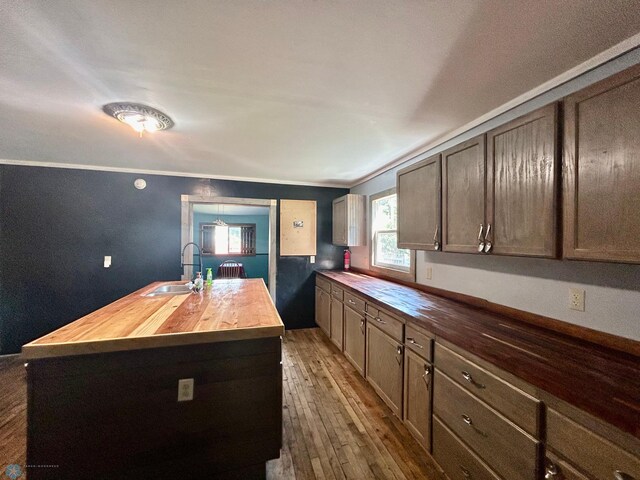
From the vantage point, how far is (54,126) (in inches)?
83.8

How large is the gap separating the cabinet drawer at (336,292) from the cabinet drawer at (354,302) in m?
0.16

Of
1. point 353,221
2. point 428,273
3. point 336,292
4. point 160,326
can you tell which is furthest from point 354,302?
point 160,326

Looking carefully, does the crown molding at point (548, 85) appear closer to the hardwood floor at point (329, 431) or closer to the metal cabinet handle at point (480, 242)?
the metal cabinet handle at point (480, 242)

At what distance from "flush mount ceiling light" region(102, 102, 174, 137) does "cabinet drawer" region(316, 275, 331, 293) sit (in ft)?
8.59

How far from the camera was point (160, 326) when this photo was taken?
1.41 meters

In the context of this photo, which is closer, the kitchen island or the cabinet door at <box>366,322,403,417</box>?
the kitchen island

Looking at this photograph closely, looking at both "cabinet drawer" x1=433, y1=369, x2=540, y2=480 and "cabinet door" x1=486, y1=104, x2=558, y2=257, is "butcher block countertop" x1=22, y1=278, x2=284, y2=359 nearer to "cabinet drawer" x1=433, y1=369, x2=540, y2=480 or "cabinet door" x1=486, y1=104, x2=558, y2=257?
"cabinet drawer" x1=433, y1=369, x2=540, y2=480

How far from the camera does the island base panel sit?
1.23 meters

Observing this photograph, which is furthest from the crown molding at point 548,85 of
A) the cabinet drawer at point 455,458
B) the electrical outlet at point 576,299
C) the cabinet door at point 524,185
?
the cabinet drawer at point 455,458

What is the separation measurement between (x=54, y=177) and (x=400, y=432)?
480 cm

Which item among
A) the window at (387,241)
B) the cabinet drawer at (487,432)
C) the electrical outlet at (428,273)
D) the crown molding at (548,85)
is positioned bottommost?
the cabinet drawer at (487,432)

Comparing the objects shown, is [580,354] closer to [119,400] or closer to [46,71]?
[119,400]

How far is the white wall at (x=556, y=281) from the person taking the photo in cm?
119

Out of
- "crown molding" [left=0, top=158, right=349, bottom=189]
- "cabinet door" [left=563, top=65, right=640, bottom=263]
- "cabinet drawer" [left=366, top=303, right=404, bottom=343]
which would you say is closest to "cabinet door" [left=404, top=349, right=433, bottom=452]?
"cabinet drawer" [left=366, top=303, right=404, bottom=343]
